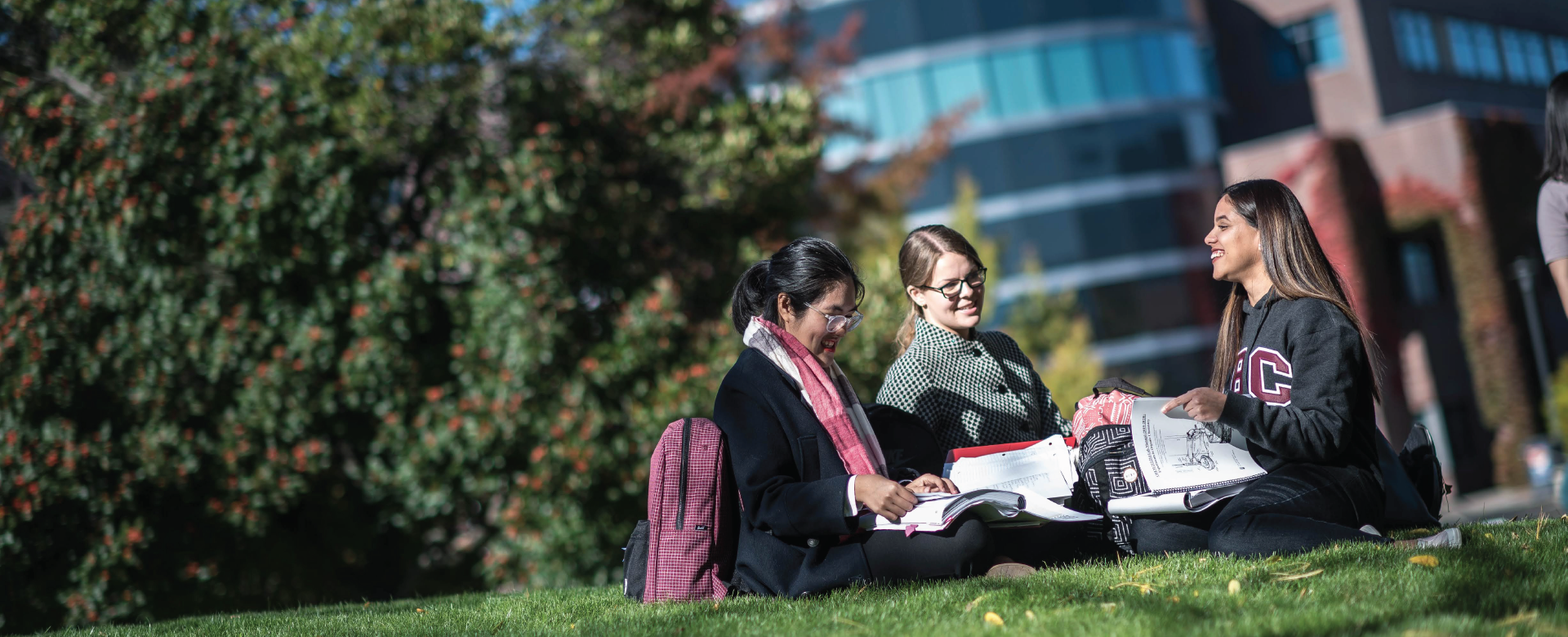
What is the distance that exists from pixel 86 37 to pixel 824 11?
28443mm

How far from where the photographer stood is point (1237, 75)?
129ft

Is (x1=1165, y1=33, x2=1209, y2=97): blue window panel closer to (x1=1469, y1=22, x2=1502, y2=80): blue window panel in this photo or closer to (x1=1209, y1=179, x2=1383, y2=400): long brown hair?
(x1=1469, y1=22, x2=1502, y2=80): blue window panel

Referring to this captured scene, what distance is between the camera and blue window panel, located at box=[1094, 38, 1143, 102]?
3459cm

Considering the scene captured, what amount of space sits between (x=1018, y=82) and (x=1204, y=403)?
3225 cm

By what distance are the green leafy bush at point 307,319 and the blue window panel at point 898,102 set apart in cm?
2594

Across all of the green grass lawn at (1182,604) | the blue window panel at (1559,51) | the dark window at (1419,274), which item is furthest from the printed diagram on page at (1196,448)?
the blue window panel at (1559,51)

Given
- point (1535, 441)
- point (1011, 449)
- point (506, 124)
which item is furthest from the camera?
point (1535, 441)

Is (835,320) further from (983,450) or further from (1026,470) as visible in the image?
A: (1026,470)

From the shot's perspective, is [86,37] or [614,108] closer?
[86,37]

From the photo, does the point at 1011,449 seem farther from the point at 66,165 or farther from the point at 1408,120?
the point at 1408,120

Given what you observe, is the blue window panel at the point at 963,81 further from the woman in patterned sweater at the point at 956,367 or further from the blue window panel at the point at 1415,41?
the woman in patterned sweater at the point at 956,367

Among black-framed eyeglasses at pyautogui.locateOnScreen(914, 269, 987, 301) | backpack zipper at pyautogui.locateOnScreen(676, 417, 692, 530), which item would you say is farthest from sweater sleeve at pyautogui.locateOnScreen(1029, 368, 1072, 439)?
backpack zipper at pyautogui.locateOnScreen(676, 417, 692, 530)

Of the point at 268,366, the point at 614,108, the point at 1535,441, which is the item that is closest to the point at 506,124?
the point at 614,108

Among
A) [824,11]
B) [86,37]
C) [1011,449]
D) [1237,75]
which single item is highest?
[824,11]
